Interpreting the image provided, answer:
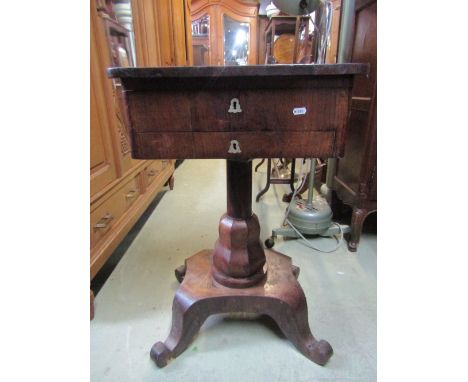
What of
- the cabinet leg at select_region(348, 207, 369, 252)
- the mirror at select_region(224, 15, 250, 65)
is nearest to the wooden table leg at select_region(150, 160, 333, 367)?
the cabinet leg at select_region(348, 207, 369, 252)

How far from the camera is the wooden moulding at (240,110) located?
1.63ft

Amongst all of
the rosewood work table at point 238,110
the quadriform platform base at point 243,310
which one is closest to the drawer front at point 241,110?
the rosewood work table at point 238,110

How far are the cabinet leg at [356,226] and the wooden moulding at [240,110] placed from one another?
75 cm

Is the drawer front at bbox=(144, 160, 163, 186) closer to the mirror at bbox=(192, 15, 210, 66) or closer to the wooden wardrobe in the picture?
the wooden wardrobe

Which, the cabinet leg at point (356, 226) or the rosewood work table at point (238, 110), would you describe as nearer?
the rosewood work table at point (238, 110)

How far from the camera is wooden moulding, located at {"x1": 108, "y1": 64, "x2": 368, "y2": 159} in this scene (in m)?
0.50

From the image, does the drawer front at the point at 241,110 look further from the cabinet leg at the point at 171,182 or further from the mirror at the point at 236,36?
the mirror at the point at 236,36

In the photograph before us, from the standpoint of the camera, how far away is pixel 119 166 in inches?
43.1

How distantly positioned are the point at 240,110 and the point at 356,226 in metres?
0.91

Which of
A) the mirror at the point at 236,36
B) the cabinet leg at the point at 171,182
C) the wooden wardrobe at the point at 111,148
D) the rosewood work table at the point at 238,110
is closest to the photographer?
the rosewood work table at the point at 238,110

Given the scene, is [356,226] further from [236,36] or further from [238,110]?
[236,36]

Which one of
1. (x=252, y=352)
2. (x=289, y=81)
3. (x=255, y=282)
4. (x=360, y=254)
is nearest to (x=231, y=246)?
(x=255, y=282)

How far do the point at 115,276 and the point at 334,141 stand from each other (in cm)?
96

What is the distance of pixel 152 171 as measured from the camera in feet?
5.04
